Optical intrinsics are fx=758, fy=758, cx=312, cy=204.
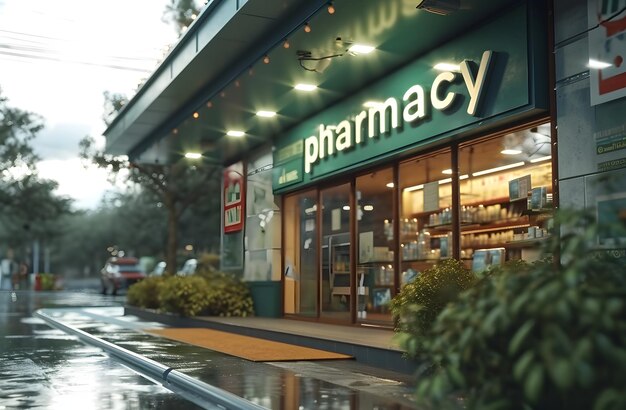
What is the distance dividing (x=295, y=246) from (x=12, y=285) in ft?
149

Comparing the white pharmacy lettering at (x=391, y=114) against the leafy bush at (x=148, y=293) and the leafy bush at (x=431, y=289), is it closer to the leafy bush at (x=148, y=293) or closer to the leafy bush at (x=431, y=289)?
the leafy bush at (x=431, y=289)

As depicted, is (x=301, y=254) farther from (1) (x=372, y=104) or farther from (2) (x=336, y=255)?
(1) (x=372, y=104)

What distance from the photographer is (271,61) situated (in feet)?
39.2

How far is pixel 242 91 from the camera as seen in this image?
13711 mm

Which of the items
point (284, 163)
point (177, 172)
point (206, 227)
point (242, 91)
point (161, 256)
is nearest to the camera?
point (242, 91)

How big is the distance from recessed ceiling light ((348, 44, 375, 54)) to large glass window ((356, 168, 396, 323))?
250 cm

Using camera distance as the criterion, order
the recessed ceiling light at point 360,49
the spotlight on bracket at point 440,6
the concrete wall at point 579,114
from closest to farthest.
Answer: the concrete wall at point 579,114 < the spotlight on bracket at point 440,6 < the recessed ceiling light at point 360,49

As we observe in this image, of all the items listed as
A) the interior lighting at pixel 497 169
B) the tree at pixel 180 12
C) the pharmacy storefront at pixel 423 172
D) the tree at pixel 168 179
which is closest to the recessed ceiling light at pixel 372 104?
the pharmacy storefront at pixel 423 172

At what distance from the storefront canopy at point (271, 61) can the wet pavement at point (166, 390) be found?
4592 millimetres

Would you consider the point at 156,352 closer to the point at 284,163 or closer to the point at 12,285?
the point at 284,163

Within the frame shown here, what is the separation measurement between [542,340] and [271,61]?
8.93 meters

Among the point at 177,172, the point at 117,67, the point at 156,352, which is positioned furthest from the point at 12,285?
the point at 156,352

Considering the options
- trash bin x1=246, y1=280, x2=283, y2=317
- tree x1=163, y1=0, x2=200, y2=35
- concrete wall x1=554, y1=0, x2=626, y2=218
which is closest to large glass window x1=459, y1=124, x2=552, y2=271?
concrete wall x1=554, y1=0, x2=626, y2=218

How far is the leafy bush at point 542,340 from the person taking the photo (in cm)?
354
